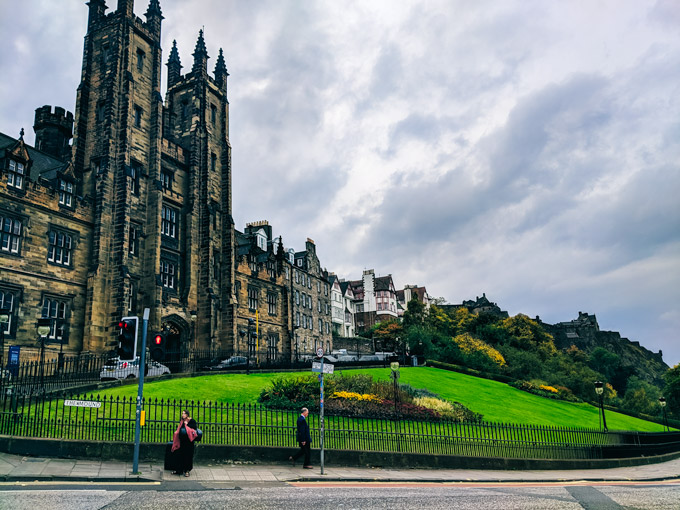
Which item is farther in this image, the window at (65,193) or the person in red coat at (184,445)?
the window at (65,193)

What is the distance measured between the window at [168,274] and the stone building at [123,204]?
8 centimetres

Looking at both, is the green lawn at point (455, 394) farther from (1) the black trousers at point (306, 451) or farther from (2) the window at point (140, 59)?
(2) the window at point (140, 59)

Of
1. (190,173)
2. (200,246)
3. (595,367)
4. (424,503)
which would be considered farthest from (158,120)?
(595,367)

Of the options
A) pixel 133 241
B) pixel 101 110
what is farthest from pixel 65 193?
pixel 101 110

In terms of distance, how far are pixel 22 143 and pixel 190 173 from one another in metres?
14.3

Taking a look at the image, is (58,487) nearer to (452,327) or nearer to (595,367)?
(452,327)

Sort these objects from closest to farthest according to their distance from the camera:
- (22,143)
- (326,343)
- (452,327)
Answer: (22,143)
(326,343)
(452,327)

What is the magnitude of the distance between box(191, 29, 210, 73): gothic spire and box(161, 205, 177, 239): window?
14018 millimetres

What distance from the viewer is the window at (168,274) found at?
3894 centimetres

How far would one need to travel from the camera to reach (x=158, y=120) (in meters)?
39.2

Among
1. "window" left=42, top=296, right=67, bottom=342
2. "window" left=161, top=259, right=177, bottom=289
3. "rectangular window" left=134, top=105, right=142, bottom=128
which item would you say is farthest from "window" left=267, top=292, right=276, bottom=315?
"window" left=42, top=296, right=67, bottom=342

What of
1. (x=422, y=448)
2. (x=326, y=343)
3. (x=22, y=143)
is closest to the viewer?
(x=422, y=448)

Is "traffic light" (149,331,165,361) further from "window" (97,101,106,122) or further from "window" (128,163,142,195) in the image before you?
"window" (97,101,106,122)

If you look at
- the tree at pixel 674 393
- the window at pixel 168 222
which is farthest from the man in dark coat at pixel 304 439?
the tree at pixel 674 393
